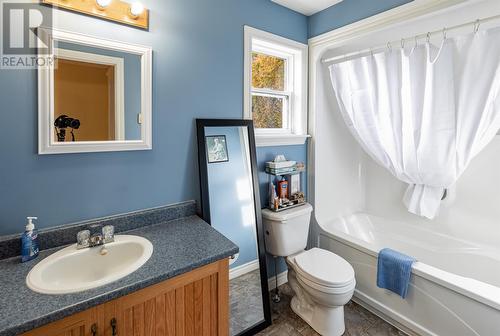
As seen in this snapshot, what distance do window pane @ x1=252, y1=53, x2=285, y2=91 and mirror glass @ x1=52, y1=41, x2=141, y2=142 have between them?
1.07m

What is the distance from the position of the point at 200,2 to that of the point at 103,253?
1677mm

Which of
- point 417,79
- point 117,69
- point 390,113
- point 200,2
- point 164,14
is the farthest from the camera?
point 390,113

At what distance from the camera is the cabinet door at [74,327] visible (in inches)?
34.8

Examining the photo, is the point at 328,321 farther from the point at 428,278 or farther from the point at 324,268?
the point at 428,278

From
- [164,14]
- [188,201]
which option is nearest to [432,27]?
[164,14]

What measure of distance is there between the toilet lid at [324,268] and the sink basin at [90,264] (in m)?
1.12

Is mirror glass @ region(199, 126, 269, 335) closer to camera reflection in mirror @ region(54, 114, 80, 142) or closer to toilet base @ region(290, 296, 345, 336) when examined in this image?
toilet base @ region(290, 296, 345, 336)

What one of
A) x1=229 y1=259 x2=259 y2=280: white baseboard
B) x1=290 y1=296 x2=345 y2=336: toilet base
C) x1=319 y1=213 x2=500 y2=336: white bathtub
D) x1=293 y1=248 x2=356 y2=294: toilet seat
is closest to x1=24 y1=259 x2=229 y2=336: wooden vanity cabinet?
x1=229 y1=259 x2=259 y2=280: white baseboard

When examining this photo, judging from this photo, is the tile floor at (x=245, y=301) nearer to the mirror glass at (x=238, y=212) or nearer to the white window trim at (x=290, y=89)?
the mirror glass at (x=238, y=212)

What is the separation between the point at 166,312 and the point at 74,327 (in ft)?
1.15

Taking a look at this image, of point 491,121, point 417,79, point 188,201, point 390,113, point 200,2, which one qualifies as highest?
point 200,2

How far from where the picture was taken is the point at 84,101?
1.38 meters

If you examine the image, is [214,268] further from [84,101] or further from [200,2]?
[200,2]

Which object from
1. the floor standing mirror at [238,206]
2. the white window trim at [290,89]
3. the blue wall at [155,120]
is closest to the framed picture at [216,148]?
the floor standing mirror at [238,206]
